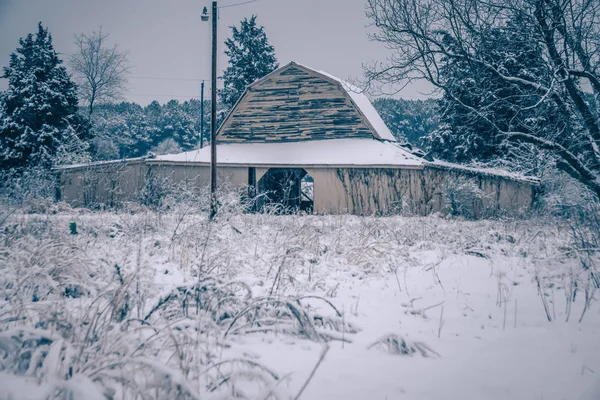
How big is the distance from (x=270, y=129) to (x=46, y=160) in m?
13.5

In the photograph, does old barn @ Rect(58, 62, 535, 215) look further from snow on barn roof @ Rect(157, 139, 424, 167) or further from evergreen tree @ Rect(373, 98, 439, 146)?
evergreen tree @ Rect(373, 98, 439, 146)

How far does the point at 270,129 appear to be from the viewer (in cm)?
1803

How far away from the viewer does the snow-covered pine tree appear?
19.4 metres

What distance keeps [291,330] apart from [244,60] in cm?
2803

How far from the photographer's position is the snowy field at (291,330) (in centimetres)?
166

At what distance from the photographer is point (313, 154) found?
16.2 meters

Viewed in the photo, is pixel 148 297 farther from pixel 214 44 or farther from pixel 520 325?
pixel 214 44

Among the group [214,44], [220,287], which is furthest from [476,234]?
[214,44]

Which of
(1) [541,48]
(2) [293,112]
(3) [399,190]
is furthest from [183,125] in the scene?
(1) [541,48]

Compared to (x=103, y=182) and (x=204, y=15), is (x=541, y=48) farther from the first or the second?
(x=103, y=182)

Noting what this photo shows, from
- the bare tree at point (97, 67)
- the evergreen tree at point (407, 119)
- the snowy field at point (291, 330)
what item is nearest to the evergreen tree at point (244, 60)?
the bare tree at point (97, 67)

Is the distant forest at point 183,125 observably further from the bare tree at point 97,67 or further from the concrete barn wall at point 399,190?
the concrete barn wall at point 399,190

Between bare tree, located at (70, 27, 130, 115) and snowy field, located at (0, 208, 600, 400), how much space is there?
26693 mm

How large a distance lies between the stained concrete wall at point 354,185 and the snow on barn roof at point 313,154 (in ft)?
1.21
